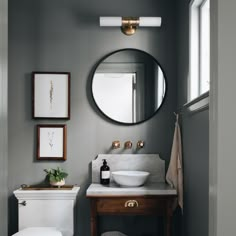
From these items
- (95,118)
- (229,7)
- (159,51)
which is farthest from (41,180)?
(229,7)

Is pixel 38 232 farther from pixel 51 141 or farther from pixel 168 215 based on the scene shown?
pixel 168 215

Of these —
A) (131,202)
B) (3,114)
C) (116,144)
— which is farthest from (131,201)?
(3,114)

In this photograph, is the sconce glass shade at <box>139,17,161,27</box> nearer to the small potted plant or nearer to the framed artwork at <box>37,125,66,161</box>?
the framed artwork at <box>37,125,66,161</box>

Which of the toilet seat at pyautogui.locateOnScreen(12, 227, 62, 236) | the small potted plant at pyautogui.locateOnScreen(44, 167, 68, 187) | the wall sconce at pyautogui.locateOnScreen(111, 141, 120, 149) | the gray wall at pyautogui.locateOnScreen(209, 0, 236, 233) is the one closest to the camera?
the gray wall at pyautogui.locateOnScreen(209, 0, 236, 233)

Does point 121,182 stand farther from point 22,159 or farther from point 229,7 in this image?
point 229,7

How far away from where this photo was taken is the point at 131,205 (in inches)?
114

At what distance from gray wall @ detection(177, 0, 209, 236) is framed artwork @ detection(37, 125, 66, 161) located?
1.11 m

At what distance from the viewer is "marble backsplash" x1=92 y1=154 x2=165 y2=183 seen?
3.42 m

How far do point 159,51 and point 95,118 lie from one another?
86 centimetres

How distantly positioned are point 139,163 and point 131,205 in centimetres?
61

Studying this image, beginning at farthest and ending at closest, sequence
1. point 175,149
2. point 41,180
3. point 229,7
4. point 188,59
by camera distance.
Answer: point 41,180, point 175,149, point 188,59, point 229,7

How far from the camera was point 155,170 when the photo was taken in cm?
343

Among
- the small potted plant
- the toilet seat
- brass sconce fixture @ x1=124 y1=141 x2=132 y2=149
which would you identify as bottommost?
the toilet seat

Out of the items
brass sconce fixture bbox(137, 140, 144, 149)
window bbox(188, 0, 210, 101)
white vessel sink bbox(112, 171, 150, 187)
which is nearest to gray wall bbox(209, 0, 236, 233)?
window bbox(188, 0, 210, 101)
